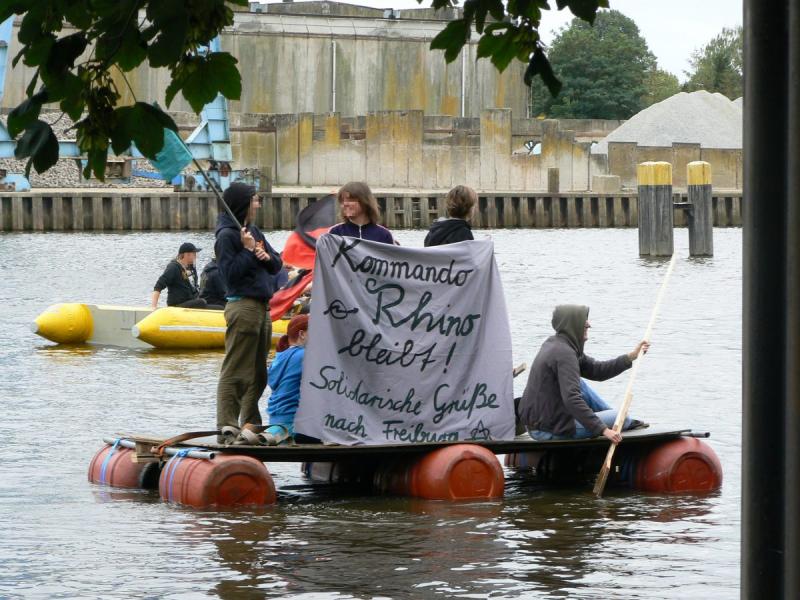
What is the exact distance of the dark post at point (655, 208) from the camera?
1481 inches

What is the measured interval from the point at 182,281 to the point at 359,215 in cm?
987

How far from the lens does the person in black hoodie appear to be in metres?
10.2

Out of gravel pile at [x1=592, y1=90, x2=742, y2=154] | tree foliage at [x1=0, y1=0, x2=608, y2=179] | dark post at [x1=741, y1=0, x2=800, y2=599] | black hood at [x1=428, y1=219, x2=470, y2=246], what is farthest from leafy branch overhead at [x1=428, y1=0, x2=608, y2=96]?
gravel pile at [x1=592, y1=90, x2=742, y2=154]

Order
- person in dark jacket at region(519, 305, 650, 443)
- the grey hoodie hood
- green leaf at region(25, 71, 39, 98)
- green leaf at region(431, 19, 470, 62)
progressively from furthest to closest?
the grey hoodie hood < person in dark jacket at region(519, 305, 650, 443) < green leaf at region(431, 19, 470, 62) < green leaf at region(25, 71, 39, 98)

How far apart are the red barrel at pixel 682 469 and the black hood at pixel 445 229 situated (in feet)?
6.96

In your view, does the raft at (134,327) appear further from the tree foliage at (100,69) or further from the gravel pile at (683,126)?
the gravel pile at (683,126)

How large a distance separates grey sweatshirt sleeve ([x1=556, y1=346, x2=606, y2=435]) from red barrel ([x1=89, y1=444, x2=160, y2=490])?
291 centimetres

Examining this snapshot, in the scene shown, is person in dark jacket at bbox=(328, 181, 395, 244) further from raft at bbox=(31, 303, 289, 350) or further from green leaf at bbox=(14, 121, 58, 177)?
raft at bbox=(31, 303, 289, 350)

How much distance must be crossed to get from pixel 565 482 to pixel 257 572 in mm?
3434

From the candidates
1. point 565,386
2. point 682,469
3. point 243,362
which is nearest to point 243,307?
point 243,362

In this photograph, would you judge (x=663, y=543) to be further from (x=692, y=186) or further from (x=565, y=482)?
(x=692, y=186)

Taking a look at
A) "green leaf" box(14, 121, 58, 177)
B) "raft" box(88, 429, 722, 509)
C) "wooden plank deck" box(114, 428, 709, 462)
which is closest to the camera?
"green leaf" box(14, 121, 58, 177)

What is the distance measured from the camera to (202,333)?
20188 millimetres

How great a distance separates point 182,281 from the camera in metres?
20.2
